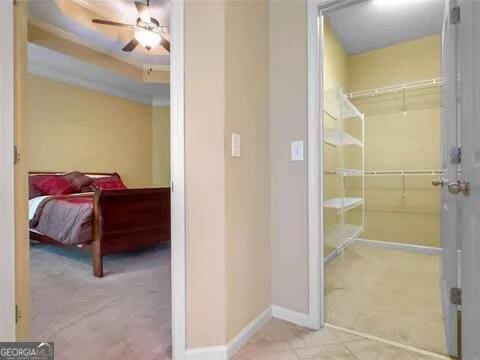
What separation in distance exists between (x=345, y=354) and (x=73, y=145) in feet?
15.6

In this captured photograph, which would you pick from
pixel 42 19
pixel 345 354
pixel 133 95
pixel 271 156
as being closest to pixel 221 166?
pixel 271 156

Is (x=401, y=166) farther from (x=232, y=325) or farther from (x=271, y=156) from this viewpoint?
(x=232, y=325)

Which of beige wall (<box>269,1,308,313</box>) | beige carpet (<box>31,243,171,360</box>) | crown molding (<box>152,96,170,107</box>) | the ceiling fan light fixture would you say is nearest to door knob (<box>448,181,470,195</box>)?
beige wall (<box>269,1,308,313</box>)

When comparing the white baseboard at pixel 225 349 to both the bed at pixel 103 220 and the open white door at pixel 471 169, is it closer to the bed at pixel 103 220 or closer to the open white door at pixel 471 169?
the open white door at pixel 471 169

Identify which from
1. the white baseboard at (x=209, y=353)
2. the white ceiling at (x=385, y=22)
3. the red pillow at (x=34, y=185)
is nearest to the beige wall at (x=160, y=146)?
the red pillow at (x=34, y=185)

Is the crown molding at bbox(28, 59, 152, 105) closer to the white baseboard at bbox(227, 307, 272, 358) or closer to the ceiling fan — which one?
the ceiling fan

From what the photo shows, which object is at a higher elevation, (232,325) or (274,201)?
(274,201)

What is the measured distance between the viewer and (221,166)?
1.46 m

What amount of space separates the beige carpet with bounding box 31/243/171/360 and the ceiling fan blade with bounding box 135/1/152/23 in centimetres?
261

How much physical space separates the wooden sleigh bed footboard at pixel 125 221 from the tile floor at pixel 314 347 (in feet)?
5.94

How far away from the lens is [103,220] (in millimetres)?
2828

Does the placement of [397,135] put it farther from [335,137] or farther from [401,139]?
[335,137]

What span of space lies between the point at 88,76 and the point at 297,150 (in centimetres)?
424

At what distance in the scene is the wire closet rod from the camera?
341 centimetres
